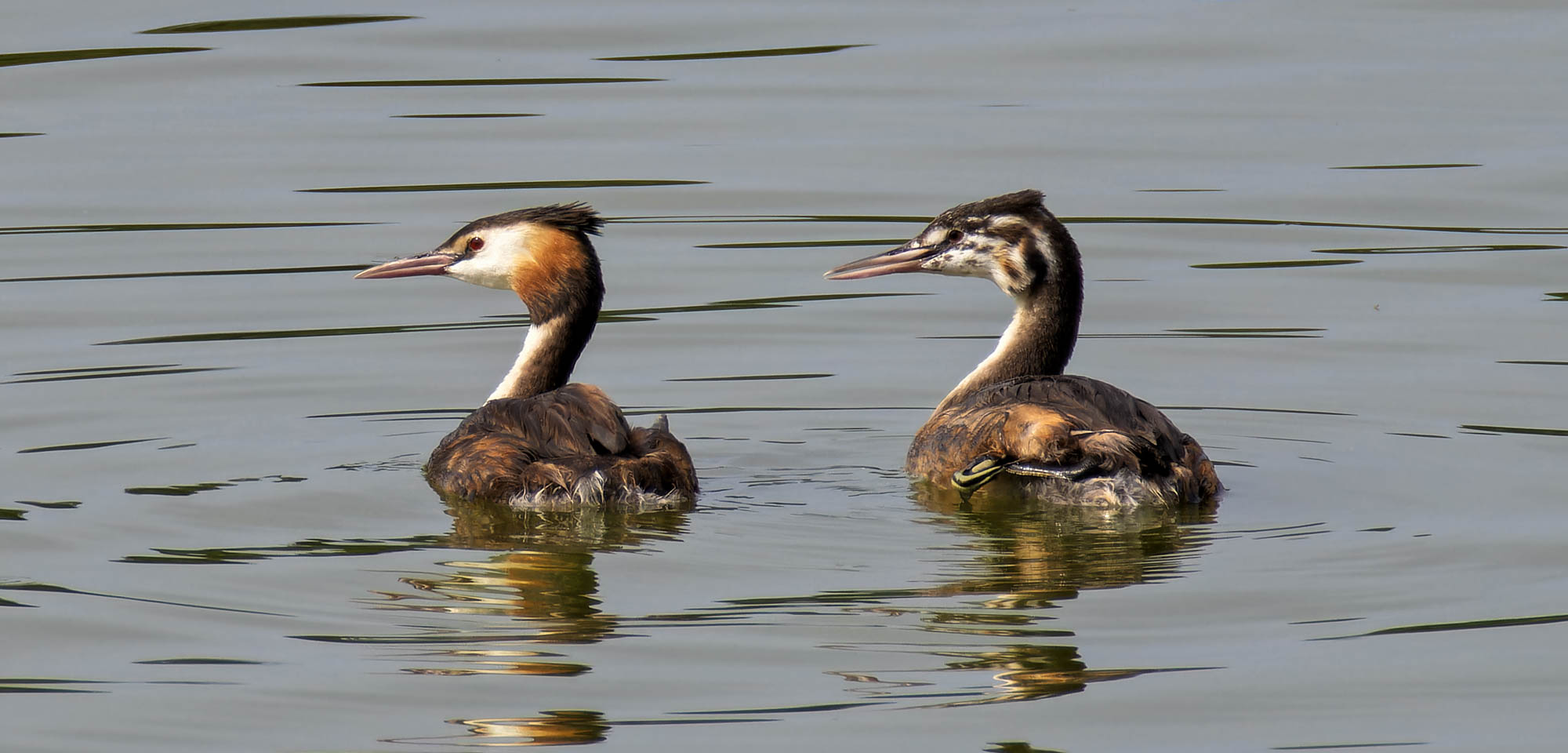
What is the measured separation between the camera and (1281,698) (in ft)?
21.4

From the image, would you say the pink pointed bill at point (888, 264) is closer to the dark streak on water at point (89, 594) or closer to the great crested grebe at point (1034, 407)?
the great crested grebe at point (1034, 407)

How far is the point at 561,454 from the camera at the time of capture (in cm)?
875

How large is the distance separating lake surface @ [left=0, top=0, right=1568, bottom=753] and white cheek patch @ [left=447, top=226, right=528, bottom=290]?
28.2 inches

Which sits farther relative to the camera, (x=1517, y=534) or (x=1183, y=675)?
(x=1517, y=534)

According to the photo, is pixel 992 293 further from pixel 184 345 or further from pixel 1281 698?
pixel 1281 698

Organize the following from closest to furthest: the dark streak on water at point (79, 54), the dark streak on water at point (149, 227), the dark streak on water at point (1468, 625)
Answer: the dark streak on water at point (1468, 625) → the dark streak on water at point (149, 227) → the dark streak on water at point (79, 54)

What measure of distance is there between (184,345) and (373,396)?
54.4 inches

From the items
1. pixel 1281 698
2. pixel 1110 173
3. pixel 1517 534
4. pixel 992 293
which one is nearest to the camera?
pixel 1281 698

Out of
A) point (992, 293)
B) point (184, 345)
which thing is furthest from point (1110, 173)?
point (184, 345)

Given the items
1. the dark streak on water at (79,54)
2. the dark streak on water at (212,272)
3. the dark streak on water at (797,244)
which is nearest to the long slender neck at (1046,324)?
the dark streak on water at (797,244)

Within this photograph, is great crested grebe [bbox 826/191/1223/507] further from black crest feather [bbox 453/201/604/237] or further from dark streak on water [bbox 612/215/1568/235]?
dark streak on water [bbox 612/215/1568/235]

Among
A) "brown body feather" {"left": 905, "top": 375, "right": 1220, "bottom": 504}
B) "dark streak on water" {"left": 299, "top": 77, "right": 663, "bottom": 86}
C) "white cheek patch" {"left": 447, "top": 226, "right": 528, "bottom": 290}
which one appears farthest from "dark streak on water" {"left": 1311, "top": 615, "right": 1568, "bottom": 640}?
"dark streak on water" {"left": 299, "top": 77, "right": 663, "bottom": 86}

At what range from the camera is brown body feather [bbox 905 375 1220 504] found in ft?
28.3

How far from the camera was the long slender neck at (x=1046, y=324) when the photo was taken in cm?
1028
